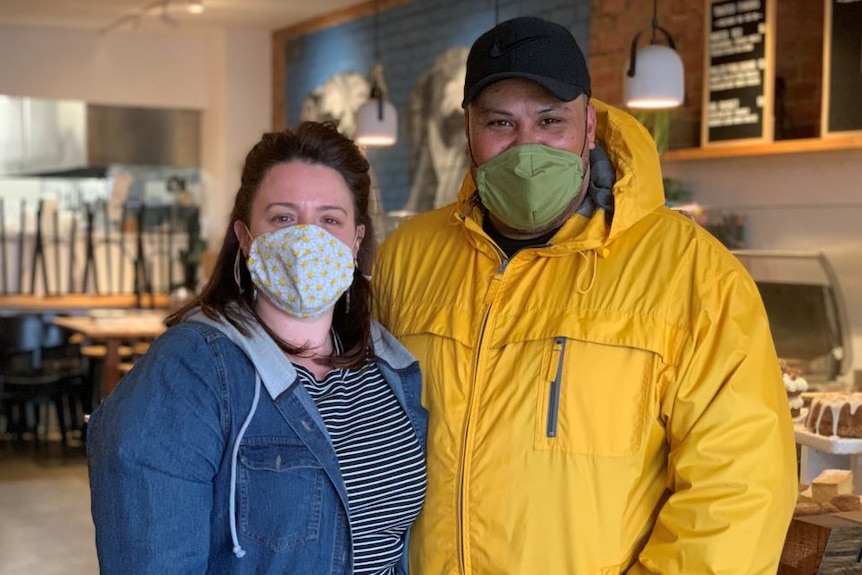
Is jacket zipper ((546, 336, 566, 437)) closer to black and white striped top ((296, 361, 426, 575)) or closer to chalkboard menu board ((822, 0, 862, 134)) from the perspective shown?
black and white striped top ((296, 361, 426, 575))

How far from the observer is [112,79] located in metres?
9.60

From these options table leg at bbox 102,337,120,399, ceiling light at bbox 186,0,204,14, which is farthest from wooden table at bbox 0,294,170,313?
ceiling light at bbox 186,0,204,14

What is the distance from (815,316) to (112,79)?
746 cm

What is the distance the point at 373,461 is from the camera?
1.74 m

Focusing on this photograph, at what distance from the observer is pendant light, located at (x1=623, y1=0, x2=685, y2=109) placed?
4.61m

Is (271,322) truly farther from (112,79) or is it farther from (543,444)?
(112,79)

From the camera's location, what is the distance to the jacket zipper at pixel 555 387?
5.62 feet

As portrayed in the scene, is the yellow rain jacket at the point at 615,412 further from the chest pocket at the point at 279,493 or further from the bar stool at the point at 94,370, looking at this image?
the bar stool at the point at 94,370

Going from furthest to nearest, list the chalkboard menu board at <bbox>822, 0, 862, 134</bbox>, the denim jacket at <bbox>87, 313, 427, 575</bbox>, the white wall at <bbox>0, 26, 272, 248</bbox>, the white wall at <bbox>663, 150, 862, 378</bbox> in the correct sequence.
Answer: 1. the white wall at <bbox>0, 26, 272, 248</bbox>
2. the chalkboard menu board at <bbox>822, 0, 862, 134</bbox>
3. the white wall at <bbox>663, 150, 862, 378</bbox>
4. the denim jacket at <bbox>87, 313, 427, 575</bbox>

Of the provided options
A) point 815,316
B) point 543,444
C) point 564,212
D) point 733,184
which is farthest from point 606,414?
point 733,184

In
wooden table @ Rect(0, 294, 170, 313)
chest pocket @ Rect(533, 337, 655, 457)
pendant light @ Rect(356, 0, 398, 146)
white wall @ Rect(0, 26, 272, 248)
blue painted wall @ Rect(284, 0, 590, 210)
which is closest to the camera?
chest pocket @ Rect(533, 337, 655, 457)

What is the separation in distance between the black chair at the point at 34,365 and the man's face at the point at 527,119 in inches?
250

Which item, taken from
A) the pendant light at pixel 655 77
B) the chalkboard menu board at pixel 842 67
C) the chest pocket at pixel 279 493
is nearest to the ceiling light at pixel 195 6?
the pendant light at pixel 655 77

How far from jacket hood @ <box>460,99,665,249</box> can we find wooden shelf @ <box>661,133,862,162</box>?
2.98 m
